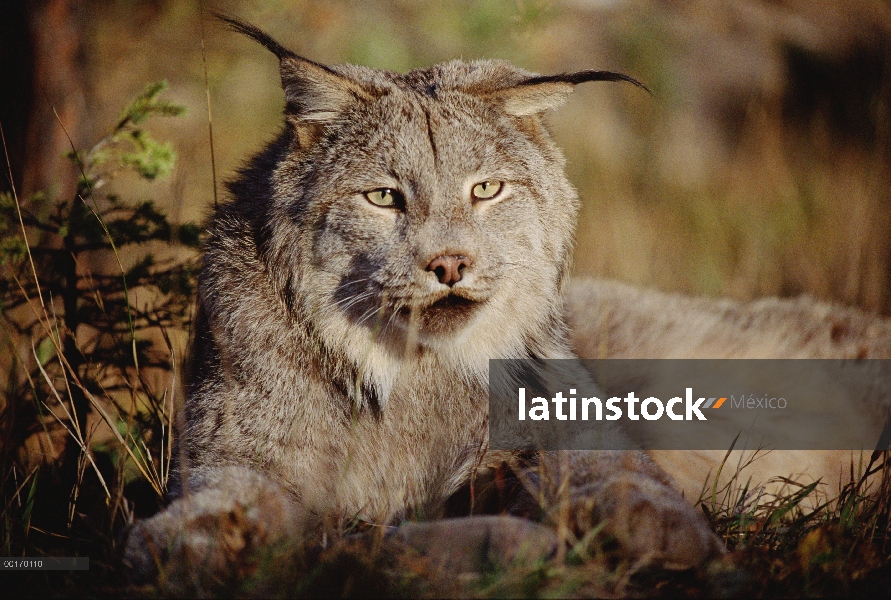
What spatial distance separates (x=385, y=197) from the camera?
303 centimetres

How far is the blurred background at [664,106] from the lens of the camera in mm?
7266

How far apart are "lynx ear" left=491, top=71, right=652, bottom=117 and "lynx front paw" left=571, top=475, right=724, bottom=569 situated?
5.23 feet

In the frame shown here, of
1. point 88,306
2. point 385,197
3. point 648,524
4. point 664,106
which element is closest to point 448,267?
point 385,197

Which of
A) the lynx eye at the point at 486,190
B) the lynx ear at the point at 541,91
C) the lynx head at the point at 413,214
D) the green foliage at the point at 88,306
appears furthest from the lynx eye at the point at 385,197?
the green foliage at the point at 88,306

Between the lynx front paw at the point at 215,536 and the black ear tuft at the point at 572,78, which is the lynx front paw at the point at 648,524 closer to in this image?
the lynx front paw at the point at 215,536

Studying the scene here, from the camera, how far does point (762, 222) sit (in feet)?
26.2

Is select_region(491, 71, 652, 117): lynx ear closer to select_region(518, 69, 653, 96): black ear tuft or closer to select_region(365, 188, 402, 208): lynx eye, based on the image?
select_region(518, 69, 653, 96): black ear tuft

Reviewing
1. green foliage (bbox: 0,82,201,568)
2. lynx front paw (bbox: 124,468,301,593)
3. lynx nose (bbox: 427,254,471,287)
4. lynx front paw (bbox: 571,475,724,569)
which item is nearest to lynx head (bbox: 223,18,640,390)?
lynx nose (bbox: 427,254,471,287)

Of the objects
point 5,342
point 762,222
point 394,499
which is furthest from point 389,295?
Answer: point 762,222

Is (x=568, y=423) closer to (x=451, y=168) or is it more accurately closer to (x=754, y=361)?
(x=451, y=168)

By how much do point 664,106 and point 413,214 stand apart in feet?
24.3

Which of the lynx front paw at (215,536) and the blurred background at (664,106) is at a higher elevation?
the blurred background at (664,106)

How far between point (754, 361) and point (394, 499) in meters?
2.41

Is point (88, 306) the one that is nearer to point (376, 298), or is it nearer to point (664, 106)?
point (376, 298)
